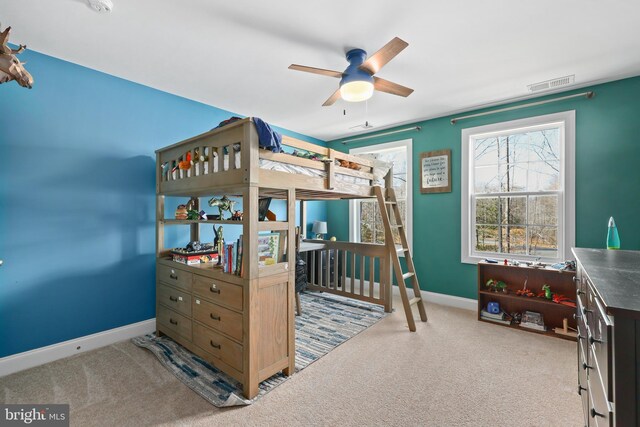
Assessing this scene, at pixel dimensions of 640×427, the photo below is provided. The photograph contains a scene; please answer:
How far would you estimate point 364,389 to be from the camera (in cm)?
200

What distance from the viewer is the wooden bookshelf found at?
9.54ft

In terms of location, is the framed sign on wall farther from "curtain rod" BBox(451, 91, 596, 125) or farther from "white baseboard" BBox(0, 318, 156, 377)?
"white baseboard" BBox(0, 318, 156, 377)

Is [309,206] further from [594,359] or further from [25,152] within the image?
[594,359]

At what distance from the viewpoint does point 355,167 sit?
9.80 feet

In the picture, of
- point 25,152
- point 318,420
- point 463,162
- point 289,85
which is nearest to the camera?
point 318,420

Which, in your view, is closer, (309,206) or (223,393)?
(223,393)

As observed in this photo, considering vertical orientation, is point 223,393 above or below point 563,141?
below

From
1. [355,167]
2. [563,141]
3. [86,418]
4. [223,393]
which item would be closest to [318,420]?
[223,393]

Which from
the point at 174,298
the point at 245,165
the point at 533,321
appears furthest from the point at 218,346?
the point at 533,321

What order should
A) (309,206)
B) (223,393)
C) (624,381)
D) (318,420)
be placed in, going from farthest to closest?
(309,206) → (223,393) → (318,420) → (624,381)

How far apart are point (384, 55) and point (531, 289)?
118 inches

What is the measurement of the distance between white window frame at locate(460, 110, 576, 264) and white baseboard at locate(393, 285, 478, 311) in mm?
504

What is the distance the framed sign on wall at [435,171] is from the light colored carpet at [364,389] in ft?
6.42

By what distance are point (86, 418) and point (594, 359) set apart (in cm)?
264
